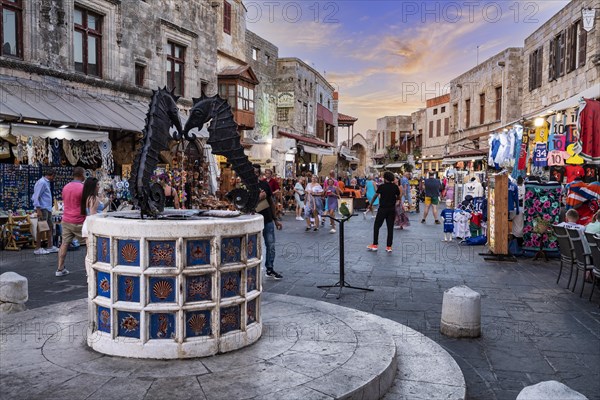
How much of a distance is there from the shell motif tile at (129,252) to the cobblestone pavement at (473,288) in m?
2.87

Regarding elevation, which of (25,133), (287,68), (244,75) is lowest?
(25,133)

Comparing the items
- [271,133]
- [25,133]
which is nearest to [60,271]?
[25,133]

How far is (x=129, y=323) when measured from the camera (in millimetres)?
4016

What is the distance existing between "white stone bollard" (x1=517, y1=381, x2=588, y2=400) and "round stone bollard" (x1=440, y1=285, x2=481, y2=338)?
2.88 m

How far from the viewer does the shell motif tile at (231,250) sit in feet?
13.4

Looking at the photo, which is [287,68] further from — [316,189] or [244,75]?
[316,189]

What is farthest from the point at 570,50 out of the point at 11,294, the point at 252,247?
the point at 11,294

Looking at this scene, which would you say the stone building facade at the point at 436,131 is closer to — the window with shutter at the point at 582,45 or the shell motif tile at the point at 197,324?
the window with shutter at the point at 582,45

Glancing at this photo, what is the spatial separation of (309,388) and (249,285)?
1.25 metres

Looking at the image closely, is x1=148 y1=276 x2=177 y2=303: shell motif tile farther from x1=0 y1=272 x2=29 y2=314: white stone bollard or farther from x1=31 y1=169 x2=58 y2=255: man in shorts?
x1=31 y1=169 x2=58 y2=255: man in shorts

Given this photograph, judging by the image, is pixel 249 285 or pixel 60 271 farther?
pixel 60 271

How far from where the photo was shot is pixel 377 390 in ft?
11.9

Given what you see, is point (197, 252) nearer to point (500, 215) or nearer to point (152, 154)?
point (152, 154)

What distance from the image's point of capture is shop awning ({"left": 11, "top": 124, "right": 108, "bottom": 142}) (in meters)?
11.3
